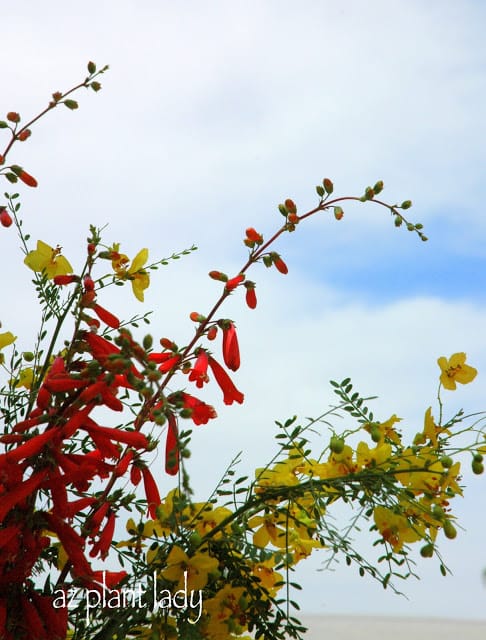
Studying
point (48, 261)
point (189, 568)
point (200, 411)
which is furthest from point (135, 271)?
point (189, 568)

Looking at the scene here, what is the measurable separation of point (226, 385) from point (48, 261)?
0.70 ft

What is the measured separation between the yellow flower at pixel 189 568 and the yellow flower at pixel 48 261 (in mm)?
301

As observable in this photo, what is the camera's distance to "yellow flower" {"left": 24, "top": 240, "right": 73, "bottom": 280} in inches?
33.1

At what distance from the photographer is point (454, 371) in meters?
0.83

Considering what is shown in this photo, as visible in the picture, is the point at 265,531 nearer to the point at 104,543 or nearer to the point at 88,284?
the point at 104,543

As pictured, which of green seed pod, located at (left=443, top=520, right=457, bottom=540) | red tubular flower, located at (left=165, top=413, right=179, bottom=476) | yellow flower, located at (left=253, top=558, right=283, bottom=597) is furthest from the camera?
yellow flower, located at (left=253, top=558, right=283, bottom=597)

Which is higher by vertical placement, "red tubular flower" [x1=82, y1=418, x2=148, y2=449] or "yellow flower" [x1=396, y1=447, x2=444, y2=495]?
"red tubular flower" [x1=82, y1=418, x2=148, y2=449]

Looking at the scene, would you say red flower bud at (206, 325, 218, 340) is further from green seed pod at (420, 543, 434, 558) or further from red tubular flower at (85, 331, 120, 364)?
green seed pod at (420, 543, 434, 558)

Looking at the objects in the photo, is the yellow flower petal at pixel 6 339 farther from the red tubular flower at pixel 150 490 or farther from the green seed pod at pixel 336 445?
the green seed pod at pixel 336 445

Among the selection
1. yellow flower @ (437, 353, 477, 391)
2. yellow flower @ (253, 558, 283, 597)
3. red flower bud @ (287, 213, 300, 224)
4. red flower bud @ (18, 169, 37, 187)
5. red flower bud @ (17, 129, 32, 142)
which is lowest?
yellow flower @ (253, 558, 283, 597)

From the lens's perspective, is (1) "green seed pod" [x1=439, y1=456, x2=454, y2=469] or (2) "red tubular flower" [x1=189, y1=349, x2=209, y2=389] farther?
(2) "red tubular flower" [x1=189, y1=349, x2=209, y2=389]

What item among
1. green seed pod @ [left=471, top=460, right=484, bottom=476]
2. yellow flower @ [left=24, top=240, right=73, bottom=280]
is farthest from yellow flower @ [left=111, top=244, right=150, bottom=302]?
green seed pod @ [left=471, top=460, right=484, bottom=476]

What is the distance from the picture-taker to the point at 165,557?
26.8 inches

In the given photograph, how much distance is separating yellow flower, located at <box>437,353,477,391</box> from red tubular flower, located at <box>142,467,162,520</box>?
28 cm
